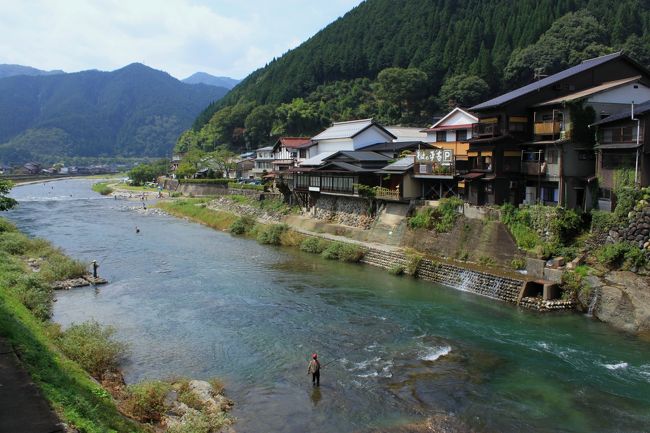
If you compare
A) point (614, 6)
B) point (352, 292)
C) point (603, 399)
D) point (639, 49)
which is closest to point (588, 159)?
point (352, 292)

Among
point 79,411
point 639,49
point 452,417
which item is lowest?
point 452,417

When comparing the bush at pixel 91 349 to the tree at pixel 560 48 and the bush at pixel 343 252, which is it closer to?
the bush at pixel 343 252

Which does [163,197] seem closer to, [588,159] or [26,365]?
[588,159]

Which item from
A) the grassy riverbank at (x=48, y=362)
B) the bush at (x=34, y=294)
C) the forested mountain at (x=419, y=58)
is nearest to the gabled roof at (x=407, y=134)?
the forested mountain at (x=419, y=58)

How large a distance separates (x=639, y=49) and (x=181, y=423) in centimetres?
6708

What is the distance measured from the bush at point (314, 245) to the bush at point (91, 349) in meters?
19.6

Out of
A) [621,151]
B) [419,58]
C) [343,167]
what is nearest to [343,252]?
[343,167]

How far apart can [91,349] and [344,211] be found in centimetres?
2674

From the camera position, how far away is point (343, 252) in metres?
33.1

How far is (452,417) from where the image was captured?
1359cm

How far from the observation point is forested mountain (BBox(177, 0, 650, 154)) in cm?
6644

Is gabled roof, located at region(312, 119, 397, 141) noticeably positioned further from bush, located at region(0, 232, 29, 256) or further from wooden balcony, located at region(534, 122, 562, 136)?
bush, located at region(0, 232, 29, 256)

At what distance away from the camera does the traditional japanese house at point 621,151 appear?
22422 mm

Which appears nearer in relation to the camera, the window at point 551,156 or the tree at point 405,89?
the window at point 551,156
